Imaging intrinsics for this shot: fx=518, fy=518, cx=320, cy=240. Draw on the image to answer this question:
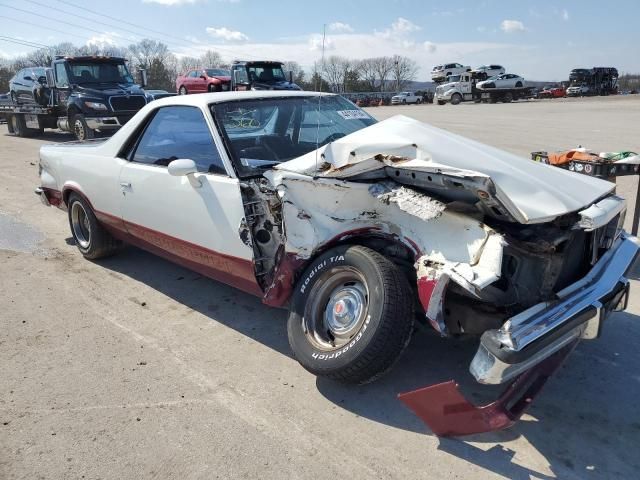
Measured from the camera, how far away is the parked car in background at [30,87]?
619 inches

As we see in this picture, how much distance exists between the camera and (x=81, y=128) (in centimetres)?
1399

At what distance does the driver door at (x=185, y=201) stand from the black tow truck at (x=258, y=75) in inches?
691

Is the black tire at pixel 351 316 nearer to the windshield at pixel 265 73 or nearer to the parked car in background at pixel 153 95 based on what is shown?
the parked car in background at pixel 153 95

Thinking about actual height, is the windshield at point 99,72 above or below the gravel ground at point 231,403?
above

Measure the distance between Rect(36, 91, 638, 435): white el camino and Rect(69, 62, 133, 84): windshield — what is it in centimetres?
1237

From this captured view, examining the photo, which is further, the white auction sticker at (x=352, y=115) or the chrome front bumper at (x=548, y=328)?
the white auction sticker at (x=352, y=115)

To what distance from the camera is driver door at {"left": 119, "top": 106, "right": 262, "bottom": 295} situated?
3301 mm

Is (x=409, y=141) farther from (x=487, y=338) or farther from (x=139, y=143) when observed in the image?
(x=139, y=143)

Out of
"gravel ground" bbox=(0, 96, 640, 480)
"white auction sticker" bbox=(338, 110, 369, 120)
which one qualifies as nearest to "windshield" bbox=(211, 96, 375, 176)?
"white auction sticker" bbox=(338, 110, 369, 120)

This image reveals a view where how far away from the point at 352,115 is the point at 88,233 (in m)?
2.83

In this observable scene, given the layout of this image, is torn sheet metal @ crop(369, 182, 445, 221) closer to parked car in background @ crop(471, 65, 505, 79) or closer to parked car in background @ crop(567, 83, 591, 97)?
parked car in background @ crop(471, 65, 505, 79)

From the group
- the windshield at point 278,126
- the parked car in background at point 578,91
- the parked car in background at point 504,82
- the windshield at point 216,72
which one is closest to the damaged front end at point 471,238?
the windshield at point 278,126

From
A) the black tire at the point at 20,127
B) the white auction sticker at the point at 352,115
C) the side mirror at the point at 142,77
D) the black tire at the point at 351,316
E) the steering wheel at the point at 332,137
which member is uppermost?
the side mirror at the point at 142,77

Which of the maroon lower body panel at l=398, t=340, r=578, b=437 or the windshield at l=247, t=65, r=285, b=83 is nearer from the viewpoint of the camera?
the maroon lower body panel at l=398, t=340, r=578, b=437
